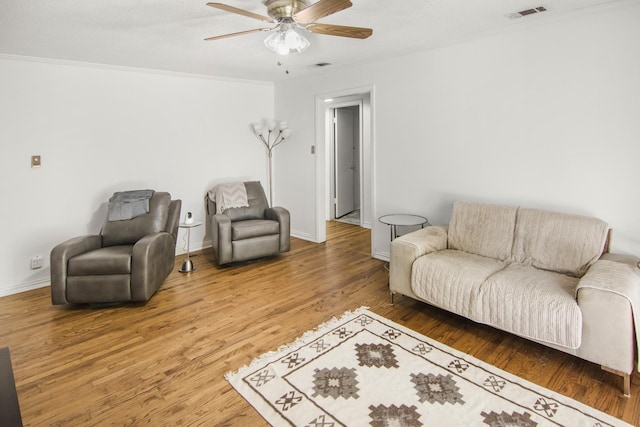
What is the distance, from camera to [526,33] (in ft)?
9.83

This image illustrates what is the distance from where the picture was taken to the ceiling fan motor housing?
88.7 inches

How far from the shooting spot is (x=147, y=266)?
3.11 metres

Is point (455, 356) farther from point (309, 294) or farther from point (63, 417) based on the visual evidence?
point (63, 417)

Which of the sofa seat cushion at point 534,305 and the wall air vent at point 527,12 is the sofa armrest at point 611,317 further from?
the wall air vent at point 527,12

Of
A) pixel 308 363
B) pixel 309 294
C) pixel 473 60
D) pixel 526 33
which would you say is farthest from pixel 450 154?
pixel 308 363

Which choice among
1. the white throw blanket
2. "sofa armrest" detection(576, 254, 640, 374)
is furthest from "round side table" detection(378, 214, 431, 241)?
the white throw blanket

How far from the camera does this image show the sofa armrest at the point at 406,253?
297 centimetres

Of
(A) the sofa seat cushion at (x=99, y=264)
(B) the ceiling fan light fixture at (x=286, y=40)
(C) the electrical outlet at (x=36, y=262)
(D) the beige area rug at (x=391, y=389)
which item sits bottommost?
(D) the beige area rug at (x=391, y=389)

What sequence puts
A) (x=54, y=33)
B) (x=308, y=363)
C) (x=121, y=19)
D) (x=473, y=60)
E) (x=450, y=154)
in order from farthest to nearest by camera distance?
(x=450, y=154) < (x=473, y=60) < (x=54, y=33) < (x=121, y=19) < (x=308, y=363)

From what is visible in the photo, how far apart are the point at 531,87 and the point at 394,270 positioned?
1.96 m

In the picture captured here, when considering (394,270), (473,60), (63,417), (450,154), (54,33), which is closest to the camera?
(63,417)

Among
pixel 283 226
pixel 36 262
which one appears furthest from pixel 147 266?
Result: pixel 283 226

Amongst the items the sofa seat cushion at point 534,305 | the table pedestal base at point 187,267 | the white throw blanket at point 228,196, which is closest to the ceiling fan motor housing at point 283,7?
the sofa seat cushion at point 534,305

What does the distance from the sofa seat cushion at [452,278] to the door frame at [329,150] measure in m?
1.63
